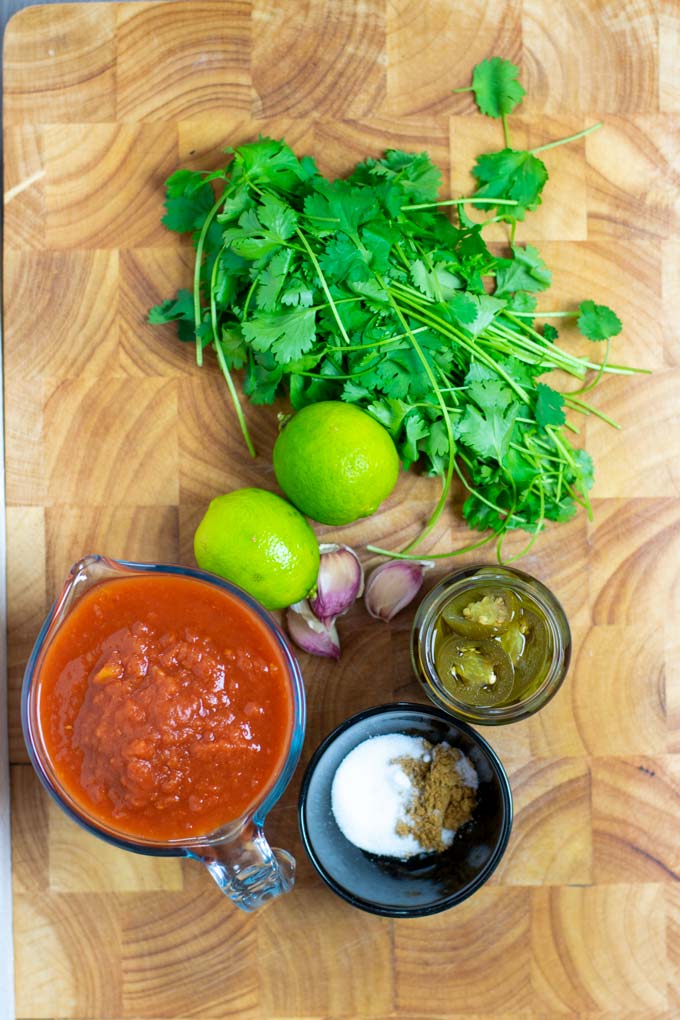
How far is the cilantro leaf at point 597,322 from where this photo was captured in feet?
4.13

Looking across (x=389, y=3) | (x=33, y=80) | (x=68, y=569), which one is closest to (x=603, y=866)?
(x=68, y=569)

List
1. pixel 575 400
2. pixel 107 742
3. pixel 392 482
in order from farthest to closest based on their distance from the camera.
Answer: pixel 575 400 < pixel 392 482 < pixel 107 742

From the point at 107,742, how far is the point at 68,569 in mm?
371

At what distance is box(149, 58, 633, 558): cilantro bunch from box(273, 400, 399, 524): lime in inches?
2.3

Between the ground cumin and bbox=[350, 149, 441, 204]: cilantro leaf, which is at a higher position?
bbox=[350, 149, 441, 204]: cilantro leaf


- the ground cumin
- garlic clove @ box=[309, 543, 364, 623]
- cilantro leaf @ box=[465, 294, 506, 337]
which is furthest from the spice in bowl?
cilantro leaf @ box=[465, 294, 506, 337]

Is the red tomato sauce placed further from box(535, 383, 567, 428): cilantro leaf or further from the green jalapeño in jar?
box(535, 383, 567, 428): cilantro leaf

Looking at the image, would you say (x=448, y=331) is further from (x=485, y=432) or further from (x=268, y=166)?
(x=268, y=166)

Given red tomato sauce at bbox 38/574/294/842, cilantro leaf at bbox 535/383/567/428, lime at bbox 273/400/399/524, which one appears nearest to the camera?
red tomato sauce at bbox 38/574/294/842

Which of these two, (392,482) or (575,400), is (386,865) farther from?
(575,400)

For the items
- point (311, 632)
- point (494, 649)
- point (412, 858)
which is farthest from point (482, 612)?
point (412, 858)

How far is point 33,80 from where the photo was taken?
4.28 ft

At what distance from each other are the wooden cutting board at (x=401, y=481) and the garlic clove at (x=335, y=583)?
0.05 meters

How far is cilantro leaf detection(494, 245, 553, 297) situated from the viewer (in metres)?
1.27
